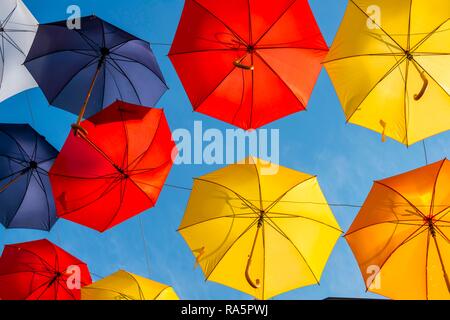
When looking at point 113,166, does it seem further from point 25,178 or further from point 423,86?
point 423,86

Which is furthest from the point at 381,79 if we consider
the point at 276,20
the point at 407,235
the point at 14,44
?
the point at 14,44

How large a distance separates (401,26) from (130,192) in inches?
244

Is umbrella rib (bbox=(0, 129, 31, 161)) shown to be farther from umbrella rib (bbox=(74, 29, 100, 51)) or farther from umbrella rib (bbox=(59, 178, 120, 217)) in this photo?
umbrella rib (bbox=(74, 29, 100, 51))

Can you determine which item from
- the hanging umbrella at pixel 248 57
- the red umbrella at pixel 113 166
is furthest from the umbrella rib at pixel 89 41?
the red umbrella at pixel 113 166

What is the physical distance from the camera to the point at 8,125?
10742mm

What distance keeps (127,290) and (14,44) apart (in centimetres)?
663

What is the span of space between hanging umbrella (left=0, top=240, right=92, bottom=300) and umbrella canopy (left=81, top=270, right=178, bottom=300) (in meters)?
1.64

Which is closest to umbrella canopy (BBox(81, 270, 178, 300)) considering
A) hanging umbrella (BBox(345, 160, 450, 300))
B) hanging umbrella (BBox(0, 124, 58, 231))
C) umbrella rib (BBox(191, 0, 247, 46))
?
hanging umbrella (BBox(0, 124, 58, 231))

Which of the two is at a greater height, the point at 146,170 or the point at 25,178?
the point at 25,178

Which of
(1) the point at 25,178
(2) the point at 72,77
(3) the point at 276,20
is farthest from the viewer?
(1) the point at 25,178

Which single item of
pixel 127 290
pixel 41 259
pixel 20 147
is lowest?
pixel 127 290

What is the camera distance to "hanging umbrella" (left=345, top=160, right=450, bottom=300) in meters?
7.99

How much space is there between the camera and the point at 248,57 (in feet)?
30.5

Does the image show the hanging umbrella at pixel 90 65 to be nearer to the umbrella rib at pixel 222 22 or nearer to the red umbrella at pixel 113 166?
the red umbrella at pixel 113 166
